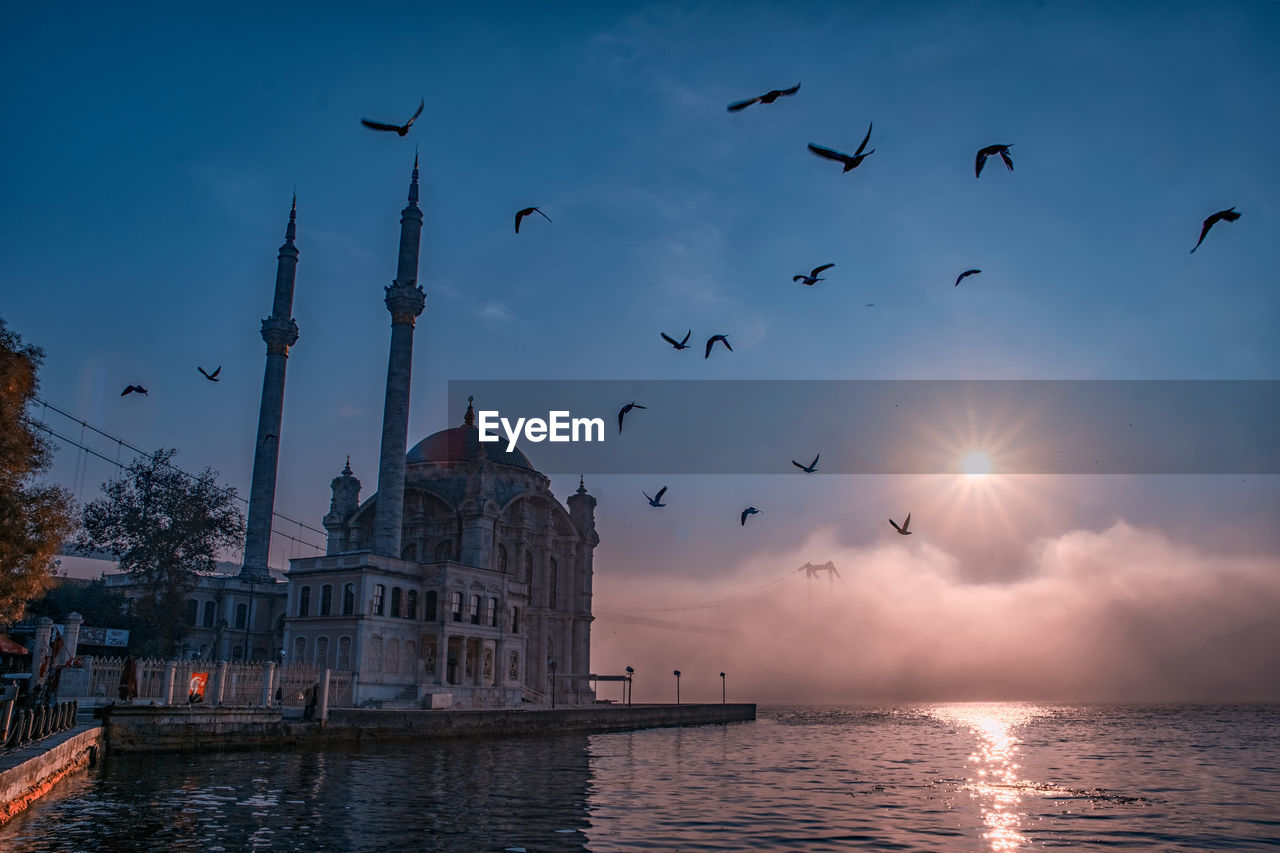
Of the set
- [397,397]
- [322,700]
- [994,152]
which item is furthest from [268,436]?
[994,152]

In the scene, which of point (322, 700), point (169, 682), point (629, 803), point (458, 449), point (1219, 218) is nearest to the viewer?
point (1219, 218)

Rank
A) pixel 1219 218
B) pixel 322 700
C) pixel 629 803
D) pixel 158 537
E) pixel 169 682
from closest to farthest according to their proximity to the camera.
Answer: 1. pixel 1219 218
2. pixel 629 803
3. pixel 169 682
4. pixel 322 700
5. pixel 158 537

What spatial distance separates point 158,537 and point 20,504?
2644 cm

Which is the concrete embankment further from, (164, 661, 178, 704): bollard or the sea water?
(164, 661, 178, 704): bollard

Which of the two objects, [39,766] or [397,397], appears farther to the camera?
[397,397]

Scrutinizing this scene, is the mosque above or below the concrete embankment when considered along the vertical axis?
above

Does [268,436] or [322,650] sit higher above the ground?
[268,436]

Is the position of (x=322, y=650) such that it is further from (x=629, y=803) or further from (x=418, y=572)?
(x=629, y=803)

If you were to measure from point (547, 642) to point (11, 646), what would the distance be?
149 ft

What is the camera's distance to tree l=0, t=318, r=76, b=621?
82.6 feet

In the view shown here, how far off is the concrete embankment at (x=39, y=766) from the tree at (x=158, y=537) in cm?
2713

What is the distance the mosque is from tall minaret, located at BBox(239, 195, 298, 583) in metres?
0.08

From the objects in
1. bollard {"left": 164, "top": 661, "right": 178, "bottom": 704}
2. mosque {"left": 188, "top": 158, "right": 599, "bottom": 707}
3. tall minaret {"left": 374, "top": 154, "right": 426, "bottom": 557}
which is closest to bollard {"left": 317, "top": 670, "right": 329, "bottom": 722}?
bollard {"left": 164, "top": 661, "right": 178, "bottom": 704}

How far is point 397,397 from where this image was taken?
56.2 metres
